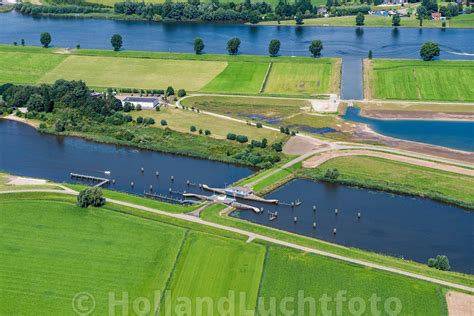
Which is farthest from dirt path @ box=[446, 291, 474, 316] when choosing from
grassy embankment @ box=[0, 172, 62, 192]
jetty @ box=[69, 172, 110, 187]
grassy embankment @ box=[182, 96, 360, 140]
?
grassy embankment @ box=[0, 172, 62, 192]

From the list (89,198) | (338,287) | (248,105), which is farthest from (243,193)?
(248,105)

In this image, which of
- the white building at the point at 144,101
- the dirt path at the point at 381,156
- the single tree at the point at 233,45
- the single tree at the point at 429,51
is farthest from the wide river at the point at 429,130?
the single tree at the point at 233,45

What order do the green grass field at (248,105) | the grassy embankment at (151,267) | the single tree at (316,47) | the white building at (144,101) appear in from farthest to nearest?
the single tree at (316,47) → the white building at (144,101) → the green grass field at (248,105) → the grassy embankment at (151,267)

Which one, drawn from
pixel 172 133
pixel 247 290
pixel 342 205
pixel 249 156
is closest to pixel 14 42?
pixel 172 133

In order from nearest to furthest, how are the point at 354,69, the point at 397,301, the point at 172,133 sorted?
the point at 397,301 < the point at 172,133 < the point at 354,69

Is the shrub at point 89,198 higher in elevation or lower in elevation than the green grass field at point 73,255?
higher

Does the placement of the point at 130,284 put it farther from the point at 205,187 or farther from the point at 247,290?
the point at 205,187

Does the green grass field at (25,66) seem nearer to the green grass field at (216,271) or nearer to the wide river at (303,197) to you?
the wide river at (303,197)

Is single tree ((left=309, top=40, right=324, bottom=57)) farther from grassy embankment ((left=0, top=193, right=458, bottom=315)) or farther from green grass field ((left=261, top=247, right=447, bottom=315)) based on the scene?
green grass field ((left=261, top=247, right=447, bottom=315))

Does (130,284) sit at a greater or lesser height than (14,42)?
lesser
